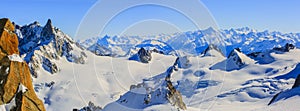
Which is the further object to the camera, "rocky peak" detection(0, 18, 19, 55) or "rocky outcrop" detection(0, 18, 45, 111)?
"rocky peak" detection(0, 18, 19, 55)

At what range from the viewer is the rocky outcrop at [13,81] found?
85.0ft

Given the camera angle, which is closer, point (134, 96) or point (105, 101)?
point (134, 96)

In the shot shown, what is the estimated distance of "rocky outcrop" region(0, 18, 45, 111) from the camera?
85.0ft

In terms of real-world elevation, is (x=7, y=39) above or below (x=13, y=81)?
above

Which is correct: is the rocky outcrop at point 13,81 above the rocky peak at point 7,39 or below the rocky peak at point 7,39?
below

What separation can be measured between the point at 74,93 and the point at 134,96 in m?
110

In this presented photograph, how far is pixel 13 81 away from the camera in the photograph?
26531 millimetres

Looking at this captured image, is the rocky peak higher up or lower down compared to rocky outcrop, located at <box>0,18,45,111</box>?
higher up

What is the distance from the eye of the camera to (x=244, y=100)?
158m

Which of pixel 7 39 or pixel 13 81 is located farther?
pixel 7 39

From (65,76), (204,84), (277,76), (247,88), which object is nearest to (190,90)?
(204,84)

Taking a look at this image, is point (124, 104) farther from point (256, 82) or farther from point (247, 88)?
point (256, 82)

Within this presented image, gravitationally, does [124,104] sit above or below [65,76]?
below

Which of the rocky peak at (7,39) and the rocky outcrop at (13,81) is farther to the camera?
the rocky peak at (7,39)
